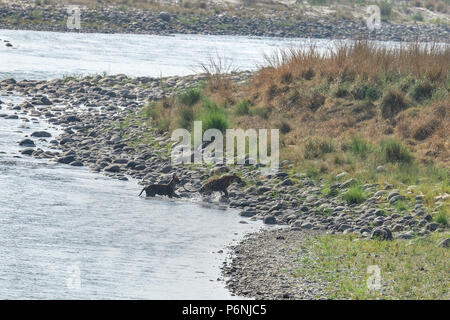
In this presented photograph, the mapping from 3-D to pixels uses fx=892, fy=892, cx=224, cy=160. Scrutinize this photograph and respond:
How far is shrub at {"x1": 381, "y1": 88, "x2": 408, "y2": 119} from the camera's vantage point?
20141mm

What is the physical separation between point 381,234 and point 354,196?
2385 mm

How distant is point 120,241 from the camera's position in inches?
541

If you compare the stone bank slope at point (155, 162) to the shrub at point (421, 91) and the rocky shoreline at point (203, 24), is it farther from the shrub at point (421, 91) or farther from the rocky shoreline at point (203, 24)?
the rocky shoreline at point (203, 24)

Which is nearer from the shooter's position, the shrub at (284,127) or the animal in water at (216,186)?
the animal in water at (216,186)

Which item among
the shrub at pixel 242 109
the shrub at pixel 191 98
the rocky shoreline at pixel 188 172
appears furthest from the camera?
the shrub at pixel 191 98

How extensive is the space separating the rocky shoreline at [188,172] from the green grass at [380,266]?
1.25ft

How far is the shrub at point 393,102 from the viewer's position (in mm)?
20141

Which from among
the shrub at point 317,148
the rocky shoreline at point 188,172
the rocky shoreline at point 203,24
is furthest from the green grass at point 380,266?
the rocky shoreline at point 203,24

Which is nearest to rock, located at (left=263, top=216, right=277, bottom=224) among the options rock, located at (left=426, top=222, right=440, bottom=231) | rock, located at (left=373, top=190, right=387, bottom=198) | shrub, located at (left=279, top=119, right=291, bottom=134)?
rock, located at (left=373, top=190, right=387, bottom=198)

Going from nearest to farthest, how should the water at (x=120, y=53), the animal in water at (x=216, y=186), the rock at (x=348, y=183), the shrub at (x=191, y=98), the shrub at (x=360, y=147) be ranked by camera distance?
the rock at (x=348, y=183), the animal in water at (x=216, y=186), the shrub at (x=360, y=147), the shrub at (x=191, y=98), the water at (x=120, y=53)

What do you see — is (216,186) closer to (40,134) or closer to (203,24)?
(40,134)

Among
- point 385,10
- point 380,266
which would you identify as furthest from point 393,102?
point 385,10

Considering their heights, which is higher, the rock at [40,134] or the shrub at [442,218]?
the shrub at [442,218]

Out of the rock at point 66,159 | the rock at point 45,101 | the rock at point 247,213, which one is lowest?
the rock at point 45,101
